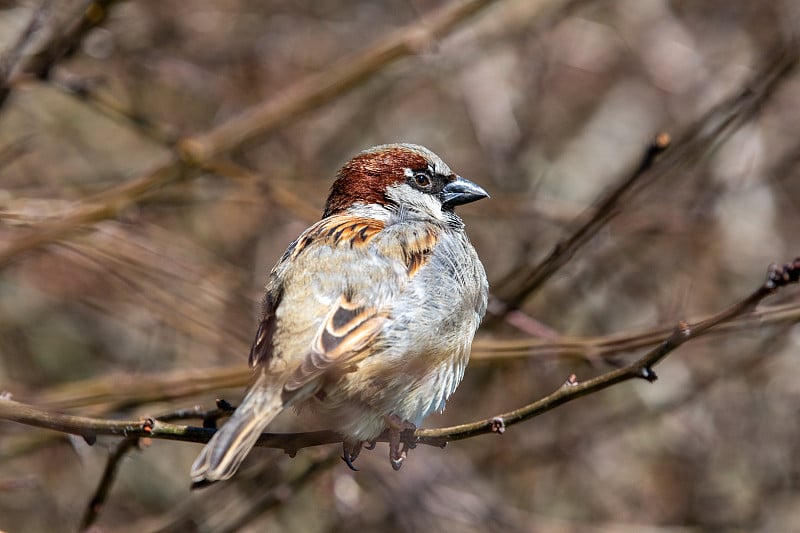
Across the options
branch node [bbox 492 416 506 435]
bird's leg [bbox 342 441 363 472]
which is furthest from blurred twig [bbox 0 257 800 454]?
bird's leg [bbox 342 441 363 472]

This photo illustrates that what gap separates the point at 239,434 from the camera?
302 cm

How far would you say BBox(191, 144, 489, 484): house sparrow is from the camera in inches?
135

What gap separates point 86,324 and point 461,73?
348cm

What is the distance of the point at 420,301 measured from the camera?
3.77 meters

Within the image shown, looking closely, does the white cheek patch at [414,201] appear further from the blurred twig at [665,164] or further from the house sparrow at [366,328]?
the blurred twig at [665,164]

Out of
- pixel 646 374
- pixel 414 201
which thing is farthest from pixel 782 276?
pixel 414 201

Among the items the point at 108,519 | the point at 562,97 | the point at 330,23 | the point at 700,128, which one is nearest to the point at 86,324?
the point at 108,519

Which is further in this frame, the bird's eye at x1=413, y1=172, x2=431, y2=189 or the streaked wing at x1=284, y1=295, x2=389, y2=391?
the bird's eye at x1=413, y1=172, x2=431, y2=189

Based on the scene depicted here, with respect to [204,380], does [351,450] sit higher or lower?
lower

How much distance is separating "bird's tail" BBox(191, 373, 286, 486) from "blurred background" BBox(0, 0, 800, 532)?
945 mm

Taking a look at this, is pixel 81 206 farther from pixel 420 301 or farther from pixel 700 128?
pixel 700 128

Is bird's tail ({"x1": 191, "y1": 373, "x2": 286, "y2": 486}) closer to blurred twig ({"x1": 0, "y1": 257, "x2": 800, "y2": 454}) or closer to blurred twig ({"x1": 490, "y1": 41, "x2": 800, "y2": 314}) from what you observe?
blurred twig ({"x1": 0, "y1": 257, "x2": 800, "y2": 454})

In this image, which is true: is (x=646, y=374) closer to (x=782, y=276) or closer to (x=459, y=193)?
(x=782, y=276)

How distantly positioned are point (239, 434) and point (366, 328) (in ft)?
2.39
